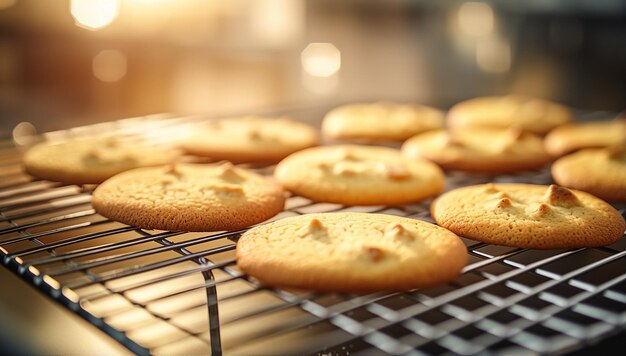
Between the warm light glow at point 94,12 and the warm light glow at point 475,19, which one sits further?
the warm light glow at point 94,12

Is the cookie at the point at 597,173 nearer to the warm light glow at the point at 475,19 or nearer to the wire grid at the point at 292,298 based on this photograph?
the wire grid at the point at 292,298

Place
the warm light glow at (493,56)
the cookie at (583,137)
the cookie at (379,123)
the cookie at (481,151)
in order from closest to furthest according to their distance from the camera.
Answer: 1. the cookie at (481,151)
2. the cookie at (583,137)
3. the cookie at (379,123)
4. the warm light glow at (493,56)

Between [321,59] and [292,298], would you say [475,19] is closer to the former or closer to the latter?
[321,59]

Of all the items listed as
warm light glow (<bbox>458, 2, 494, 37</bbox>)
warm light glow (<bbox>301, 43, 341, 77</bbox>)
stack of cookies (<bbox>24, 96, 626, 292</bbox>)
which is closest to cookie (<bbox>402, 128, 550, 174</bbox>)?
stack of cookies (<bbox>24, 96, 626, 292</bbox>)

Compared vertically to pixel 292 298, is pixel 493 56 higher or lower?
higher

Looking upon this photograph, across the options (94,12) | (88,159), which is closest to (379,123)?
(88,159)

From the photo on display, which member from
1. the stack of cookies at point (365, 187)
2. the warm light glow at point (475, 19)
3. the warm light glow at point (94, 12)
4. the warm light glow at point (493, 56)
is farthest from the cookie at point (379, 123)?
the warm light glow at point (94, 12)

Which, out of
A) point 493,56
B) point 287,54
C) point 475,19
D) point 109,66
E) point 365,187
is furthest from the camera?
point 287,54

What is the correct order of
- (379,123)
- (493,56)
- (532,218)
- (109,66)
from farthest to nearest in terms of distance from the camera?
(109,66), (493,56), (379,123), (532,218)
